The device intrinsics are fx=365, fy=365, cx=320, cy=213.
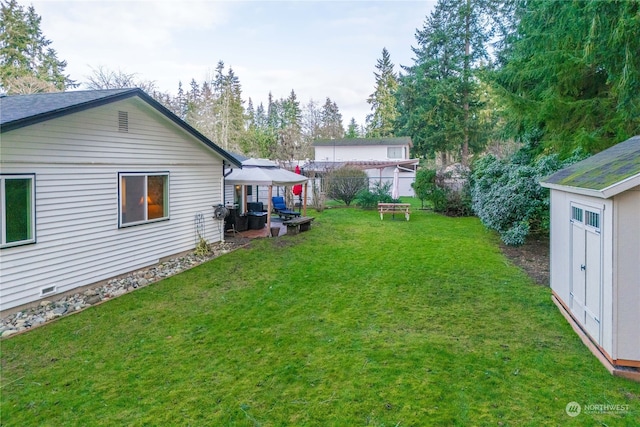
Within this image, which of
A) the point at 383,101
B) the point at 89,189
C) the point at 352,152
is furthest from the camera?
the point at 383,101

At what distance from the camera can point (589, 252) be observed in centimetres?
433

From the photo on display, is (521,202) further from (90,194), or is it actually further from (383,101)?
(383,101)

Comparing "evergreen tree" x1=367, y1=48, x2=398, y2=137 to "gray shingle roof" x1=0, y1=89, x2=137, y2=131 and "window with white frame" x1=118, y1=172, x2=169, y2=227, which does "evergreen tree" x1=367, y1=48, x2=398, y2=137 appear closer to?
"window with white frame" x1=118, y1=172, x2=169, y2=227

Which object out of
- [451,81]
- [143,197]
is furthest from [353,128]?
[143,197]

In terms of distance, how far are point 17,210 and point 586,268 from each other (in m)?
7.68

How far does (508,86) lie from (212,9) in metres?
10.1

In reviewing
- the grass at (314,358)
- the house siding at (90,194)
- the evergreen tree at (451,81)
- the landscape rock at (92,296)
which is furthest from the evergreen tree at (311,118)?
the grass at (314,358)

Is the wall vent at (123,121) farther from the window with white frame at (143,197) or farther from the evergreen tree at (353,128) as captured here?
the evergreen tree at (353,128)

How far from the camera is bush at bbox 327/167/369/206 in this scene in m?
18.9

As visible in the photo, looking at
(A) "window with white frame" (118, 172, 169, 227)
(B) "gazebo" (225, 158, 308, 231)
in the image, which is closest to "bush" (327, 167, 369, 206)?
(B) "gazebo" (225, 158, 308, 231)

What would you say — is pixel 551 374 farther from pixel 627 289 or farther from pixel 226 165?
pixel 226 165

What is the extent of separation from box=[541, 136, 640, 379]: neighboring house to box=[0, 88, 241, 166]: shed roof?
708 cm

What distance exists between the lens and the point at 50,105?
5.84m

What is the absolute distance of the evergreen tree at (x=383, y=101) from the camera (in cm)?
4162
